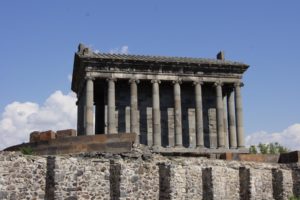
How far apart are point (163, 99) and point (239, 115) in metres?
6.07

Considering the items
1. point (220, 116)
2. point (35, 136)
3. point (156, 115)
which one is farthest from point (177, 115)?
point (35, 136)

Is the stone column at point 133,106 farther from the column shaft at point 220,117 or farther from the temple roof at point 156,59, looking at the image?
the column shaft at point 220,117

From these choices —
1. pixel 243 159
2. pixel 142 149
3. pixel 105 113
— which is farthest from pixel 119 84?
pixel 142 149

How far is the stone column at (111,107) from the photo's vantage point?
36.6 metres

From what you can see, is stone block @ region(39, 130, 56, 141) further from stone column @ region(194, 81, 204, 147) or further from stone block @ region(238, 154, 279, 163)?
stone column @ region(194, 81, 204, 147)

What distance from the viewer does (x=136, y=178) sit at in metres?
16.5

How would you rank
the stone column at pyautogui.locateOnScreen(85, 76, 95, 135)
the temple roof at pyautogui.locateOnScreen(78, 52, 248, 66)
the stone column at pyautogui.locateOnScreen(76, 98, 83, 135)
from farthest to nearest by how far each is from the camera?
1. the stone column at pyautogui.locateOnScreen(76, 98, 83, 135)
2. the temple roof at pyautogui.locateOnScreen(78, 52, 248, 66)
3. the stone column at pyautogui.locateOnScreen(85, 76, 95, 135)

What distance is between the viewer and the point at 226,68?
40.0m

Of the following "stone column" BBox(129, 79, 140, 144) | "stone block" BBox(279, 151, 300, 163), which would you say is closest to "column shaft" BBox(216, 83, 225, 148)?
"stone column" BBox(129, 79, 140, 144)

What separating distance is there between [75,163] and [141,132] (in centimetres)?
2322

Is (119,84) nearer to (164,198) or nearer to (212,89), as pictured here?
(212,89)

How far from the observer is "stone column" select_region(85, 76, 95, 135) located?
118 feet

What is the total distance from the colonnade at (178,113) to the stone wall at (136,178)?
52.9 feet

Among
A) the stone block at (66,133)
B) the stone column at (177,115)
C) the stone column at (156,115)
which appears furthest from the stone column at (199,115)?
the stone block at (66,133)
